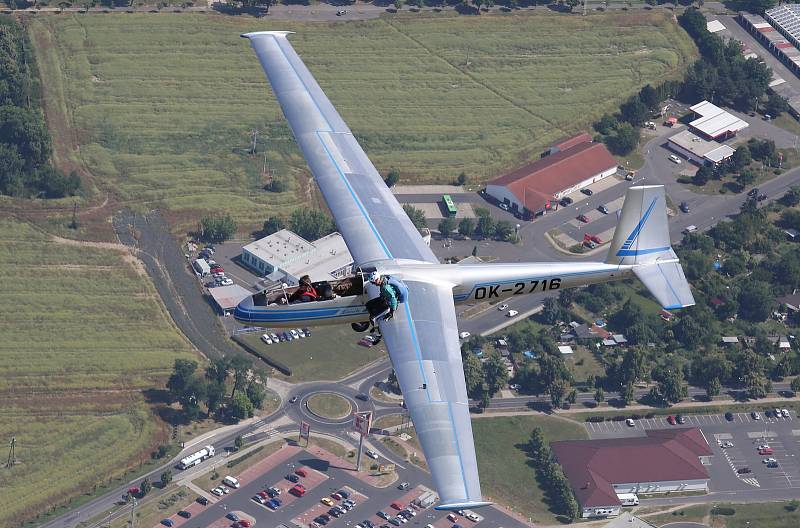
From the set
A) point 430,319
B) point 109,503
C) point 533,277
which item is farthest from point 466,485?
point 109,503

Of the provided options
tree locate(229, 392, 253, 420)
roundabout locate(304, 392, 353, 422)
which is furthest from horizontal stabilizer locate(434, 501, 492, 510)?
roundabout locate(304, 392, 353, 422)

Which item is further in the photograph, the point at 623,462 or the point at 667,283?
the point at 623,462

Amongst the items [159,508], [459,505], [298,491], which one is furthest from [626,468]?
[459,505]

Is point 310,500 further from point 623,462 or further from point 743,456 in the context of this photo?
point 743,456

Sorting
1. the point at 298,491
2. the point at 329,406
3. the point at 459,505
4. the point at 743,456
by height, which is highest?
the point at 459,505

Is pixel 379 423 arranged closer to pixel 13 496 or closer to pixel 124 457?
pixel 124 457

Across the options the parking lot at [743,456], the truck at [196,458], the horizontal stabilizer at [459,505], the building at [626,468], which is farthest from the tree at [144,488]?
the horizontal stabilizer at [459,505]
